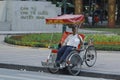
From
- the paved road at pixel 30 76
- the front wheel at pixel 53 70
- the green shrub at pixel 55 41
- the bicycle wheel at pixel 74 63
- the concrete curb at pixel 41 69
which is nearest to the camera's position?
the paved road at pixel 30 76

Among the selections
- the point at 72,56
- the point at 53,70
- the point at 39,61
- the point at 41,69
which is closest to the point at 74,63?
the point at 72,56

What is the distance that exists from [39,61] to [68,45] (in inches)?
127

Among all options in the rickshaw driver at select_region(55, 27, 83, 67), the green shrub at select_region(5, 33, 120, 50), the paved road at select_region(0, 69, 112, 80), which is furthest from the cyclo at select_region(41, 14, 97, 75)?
the green shrub at select_region(5, 33, 120, 50)

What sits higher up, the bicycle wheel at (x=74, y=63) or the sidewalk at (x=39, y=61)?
the bicycle wheel at (x=74, y=63)

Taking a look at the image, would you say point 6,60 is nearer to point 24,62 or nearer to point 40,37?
point 24,62

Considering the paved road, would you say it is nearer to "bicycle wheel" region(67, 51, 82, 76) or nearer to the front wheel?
the front wheel

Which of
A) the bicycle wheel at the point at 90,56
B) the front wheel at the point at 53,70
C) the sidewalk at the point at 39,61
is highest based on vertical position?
the bicycle wheel at the point at 90,56

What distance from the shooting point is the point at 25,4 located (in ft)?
135

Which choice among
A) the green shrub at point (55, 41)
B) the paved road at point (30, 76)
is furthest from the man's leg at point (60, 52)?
the green shrub at point (55, 41)

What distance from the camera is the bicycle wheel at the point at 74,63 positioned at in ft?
49.8

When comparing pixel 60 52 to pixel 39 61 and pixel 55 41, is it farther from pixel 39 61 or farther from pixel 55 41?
pixel 55 41

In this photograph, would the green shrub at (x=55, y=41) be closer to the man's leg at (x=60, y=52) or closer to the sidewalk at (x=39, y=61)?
the sidewalk at (x=39, y=61)

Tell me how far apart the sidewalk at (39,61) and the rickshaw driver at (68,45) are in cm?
86

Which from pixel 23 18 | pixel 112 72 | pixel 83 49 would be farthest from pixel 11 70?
pixel 23 18
